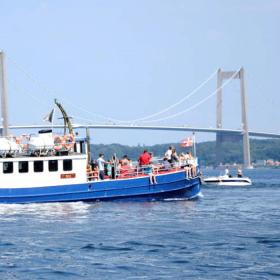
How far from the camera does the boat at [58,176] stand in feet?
117

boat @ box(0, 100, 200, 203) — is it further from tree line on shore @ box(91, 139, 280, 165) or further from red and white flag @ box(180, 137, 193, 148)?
tree line on shore @ box(91, 139, 280, 165)

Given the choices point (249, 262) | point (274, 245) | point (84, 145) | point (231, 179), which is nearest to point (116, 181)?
point (84, 145)

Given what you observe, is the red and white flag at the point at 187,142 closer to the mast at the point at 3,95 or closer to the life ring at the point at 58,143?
the life ring at the point at 58,143

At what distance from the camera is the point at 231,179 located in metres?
63.8

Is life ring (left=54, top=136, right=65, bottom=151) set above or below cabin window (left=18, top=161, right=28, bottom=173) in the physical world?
above

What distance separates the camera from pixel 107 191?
3656cm

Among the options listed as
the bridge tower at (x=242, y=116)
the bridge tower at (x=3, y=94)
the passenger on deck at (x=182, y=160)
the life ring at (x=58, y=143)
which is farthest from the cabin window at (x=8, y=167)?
the bridge tower at (x=242, y=116)

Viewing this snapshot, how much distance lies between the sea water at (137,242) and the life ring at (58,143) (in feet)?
8.79

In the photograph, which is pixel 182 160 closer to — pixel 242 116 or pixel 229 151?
pixel 242 116

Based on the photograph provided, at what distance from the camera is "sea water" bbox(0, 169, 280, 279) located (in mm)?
19359

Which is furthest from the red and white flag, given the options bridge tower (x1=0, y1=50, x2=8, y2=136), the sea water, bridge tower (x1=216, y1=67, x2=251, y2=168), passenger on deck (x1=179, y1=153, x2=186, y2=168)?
bridge tower (x1=216, y1=67, x2=251, y2=168)

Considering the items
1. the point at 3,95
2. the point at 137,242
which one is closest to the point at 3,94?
the point at 3,95

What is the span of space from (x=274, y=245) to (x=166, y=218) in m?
7.35

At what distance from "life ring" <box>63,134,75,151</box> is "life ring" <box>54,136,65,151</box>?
0.11 m
